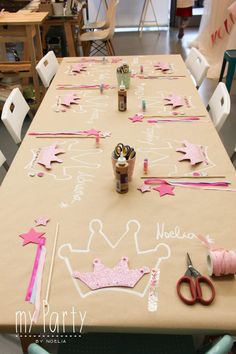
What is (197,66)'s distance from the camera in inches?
89.4

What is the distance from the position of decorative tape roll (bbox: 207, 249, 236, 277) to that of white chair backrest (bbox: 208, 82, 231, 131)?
90 centimetres

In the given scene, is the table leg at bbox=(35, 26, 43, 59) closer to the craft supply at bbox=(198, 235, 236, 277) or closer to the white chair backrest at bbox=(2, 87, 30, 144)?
the white chair backrest at bbox=(2, 87, 30, 144)

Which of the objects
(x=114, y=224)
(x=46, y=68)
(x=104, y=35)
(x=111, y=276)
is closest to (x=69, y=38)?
(x=104, y=35)

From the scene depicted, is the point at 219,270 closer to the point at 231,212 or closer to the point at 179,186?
the point at 231,212

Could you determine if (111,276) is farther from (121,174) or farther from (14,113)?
(14,113)

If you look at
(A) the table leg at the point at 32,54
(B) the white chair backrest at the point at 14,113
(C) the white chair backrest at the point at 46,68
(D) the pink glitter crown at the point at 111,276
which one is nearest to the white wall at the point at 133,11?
(A) the table leg at the point at 32,54

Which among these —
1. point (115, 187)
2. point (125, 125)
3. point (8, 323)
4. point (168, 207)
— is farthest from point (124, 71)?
point (8, 323)

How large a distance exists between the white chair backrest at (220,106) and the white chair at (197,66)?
1.10 feet

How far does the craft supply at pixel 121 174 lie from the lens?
1.11 m

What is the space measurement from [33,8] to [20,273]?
3445 millimetres

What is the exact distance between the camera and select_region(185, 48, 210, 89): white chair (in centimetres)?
213

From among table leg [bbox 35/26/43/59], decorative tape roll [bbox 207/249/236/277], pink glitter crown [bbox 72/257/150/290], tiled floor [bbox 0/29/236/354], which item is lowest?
tiled floor [bbox 0/29/236/354]

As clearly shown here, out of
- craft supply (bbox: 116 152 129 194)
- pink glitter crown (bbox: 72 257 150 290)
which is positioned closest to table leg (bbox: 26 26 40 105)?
craft supply (bbox: 116 152 129 194)

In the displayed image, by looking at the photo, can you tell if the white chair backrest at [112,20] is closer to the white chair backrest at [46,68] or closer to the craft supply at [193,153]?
the white chair backrest at [46,68]
